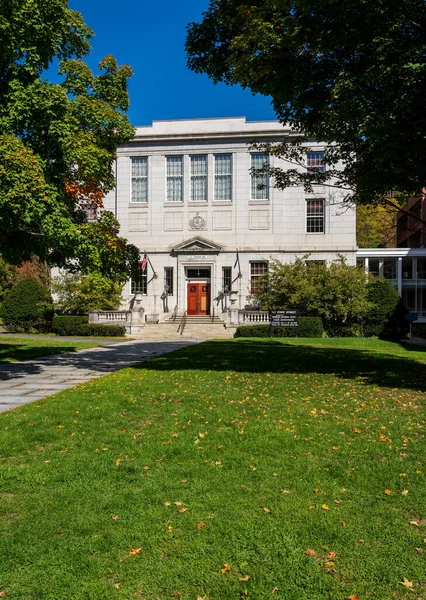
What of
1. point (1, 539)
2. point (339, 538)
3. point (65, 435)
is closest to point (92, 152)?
point (65, 435)

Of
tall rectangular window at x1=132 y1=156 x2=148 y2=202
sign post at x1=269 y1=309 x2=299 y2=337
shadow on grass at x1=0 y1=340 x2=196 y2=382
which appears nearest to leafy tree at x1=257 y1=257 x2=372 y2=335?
sign post at x1=269 y1=309 x2=299 y2=337

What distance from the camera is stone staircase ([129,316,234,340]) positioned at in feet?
90.1

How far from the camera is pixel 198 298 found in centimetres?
3453

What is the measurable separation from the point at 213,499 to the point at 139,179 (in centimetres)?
3395

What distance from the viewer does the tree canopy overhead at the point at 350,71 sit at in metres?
7.99

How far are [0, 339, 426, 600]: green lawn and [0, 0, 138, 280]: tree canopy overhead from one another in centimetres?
411

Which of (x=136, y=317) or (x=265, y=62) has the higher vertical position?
(x=265, y=62)

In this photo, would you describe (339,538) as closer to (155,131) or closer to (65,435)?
(65,435)

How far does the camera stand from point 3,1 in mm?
9289

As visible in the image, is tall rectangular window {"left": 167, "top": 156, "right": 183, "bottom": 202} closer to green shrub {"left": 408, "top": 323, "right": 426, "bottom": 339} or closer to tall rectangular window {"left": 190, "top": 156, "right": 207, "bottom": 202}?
tall rectangular window {"left": 190, "top": 156, "right": 207, "bottom": 202}

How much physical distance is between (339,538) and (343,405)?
4.25 meters

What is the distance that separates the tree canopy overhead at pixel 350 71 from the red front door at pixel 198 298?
23575 millimetres

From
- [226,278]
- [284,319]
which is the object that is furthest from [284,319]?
[226,278]

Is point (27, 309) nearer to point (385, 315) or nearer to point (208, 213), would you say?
point (208, 213)
